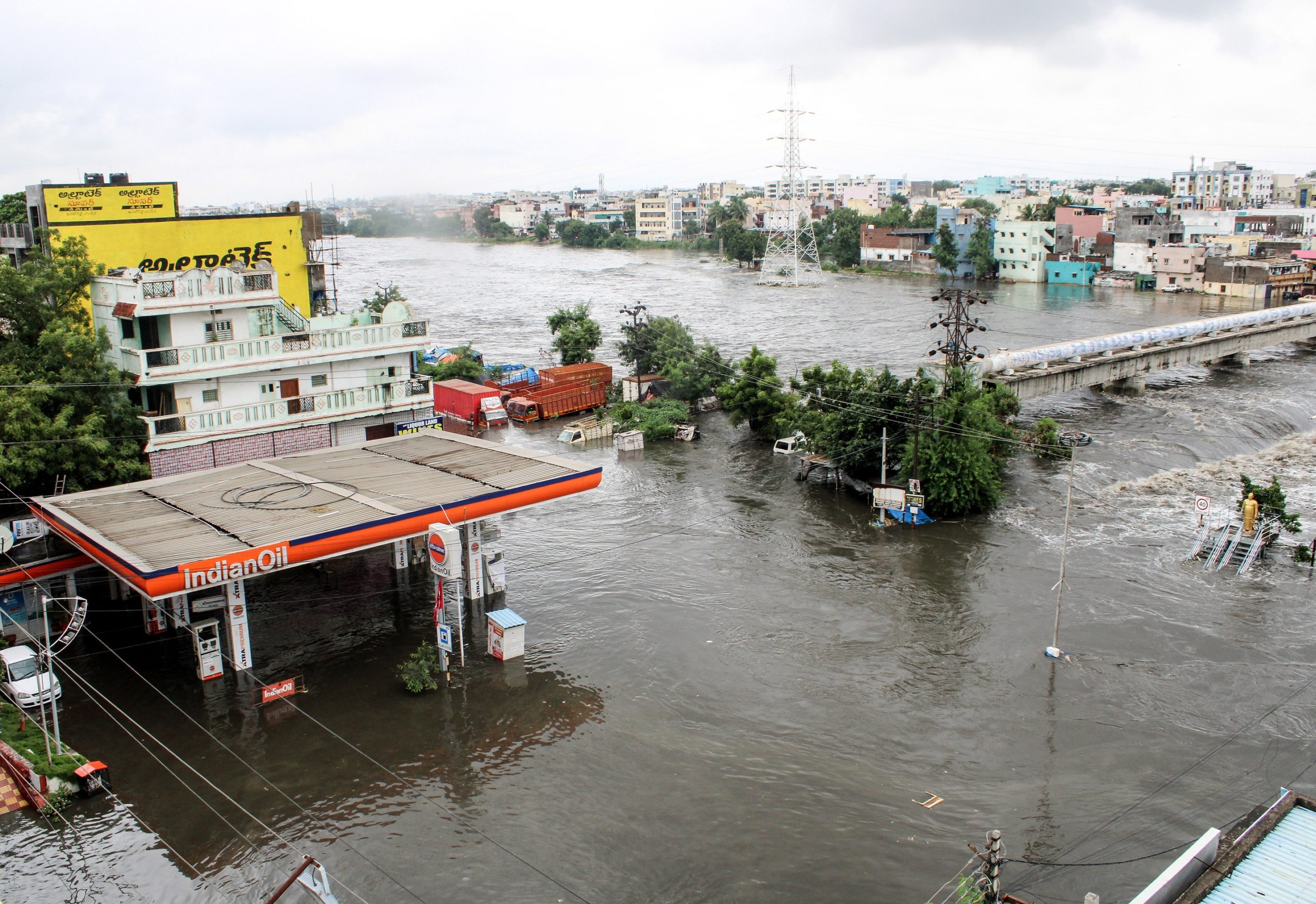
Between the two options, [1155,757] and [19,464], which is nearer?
[1155,757]

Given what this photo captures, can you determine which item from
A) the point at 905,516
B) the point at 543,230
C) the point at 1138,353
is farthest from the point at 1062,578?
the point at 543,230

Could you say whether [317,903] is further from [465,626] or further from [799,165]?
[799,165]

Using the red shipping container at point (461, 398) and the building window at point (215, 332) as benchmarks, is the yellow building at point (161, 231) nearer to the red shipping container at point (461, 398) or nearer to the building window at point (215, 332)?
the building window at point (215, 332)

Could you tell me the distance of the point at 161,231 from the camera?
30.8m

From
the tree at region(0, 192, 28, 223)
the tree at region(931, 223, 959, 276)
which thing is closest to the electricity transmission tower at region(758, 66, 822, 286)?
the tree at region(931, 223, 959, 276)

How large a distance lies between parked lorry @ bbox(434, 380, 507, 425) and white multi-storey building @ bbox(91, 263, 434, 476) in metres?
13.0

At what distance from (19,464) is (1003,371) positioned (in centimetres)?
3569

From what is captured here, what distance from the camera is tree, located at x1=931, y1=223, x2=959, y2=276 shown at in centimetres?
10281

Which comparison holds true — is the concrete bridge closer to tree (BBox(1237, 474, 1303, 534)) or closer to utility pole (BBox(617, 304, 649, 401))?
tree (BBox(1237, 474, 1303, 534))

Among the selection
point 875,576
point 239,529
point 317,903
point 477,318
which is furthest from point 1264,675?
point 477,318

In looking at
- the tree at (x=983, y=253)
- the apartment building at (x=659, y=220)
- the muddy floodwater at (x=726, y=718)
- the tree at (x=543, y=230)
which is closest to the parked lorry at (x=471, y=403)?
the muddy floodwater at (x=726, y=718)

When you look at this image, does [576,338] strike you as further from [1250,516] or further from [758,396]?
[1250,516]

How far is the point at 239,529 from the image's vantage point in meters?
19.2

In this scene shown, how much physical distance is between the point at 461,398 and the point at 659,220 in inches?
4947
